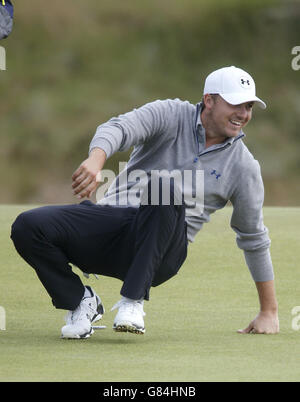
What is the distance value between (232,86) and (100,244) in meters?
0.63

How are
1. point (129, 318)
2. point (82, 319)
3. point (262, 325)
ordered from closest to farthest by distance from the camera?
1. point (129, 318)
2. point (82, 319)
3. point (262, 325)

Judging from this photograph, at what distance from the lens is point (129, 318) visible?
2760 mm

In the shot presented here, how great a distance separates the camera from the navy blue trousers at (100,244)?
283 cm

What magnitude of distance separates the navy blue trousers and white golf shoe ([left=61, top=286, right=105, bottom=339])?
3 cm

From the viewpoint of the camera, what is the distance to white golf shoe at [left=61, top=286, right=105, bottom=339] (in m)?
2.91

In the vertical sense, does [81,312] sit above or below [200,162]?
below

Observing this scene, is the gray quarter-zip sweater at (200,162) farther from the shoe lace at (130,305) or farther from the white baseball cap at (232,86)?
the shoe lace at (130,305)

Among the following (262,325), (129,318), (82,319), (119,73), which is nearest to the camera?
(129,318)

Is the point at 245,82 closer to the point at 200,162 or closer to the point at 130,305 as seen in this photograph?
the point at 200,162

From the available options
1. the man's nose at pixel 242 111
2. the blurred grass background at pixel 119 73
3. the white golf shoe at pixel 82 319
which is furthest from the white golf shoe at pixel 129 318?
the blurred grass background at pixel 119 73

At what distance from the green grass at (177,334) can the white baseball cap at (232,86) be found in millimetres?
723

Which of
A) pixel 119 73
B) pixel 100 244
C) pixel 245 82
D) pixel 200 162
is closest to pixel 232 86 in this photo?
pixel 245 82

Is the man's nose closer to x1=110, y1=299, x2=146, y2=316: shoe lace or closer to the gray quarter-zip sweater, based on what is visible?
the gray quarter-zip sweater

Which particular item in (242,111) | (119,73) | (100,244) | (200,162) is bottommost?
(100,244)
